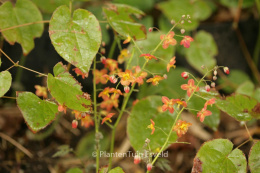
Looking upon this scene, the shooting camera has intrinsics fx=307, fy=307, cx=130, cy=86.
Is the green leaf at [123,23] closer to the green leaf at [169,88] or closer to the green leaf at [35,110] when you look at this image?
the green leaf at [35,110]

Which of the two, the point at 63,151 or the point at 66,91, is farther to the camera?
the point at 63,151

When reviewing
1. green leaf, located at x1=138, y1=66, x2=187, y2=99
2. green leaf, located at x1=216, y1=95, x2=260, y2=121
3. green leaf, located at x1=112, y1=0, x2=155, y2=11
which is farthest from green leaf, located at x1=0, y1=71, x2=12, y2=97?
green leaf, located at x1=112, y1=0, x2=155, y2=11

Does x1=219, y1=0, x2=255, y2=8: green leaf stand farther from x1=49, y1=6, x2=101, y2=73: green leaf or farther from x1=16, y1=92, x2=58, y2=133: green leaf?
x1=16, y1=92, x2=58, y2=133: green leaf

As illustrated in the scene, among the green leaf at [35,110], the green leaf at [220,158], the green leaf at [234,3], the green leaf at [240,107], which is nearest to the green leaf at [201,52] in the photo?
the green leaf at [234,3]

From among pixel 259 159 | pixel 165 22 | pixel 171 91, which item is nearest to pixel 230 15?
pixel 165 22

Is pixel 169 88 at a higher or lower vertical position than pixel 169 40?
lower

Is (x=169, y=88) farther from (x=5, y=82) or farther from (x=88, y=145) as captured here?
(x=5, y=82)

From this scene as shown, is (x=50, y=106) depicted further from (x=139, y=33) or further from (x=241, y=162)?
(x=241, y=162)

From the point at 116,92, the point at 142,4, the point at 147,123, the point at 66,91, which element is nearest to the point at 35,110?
the point at 66,91
